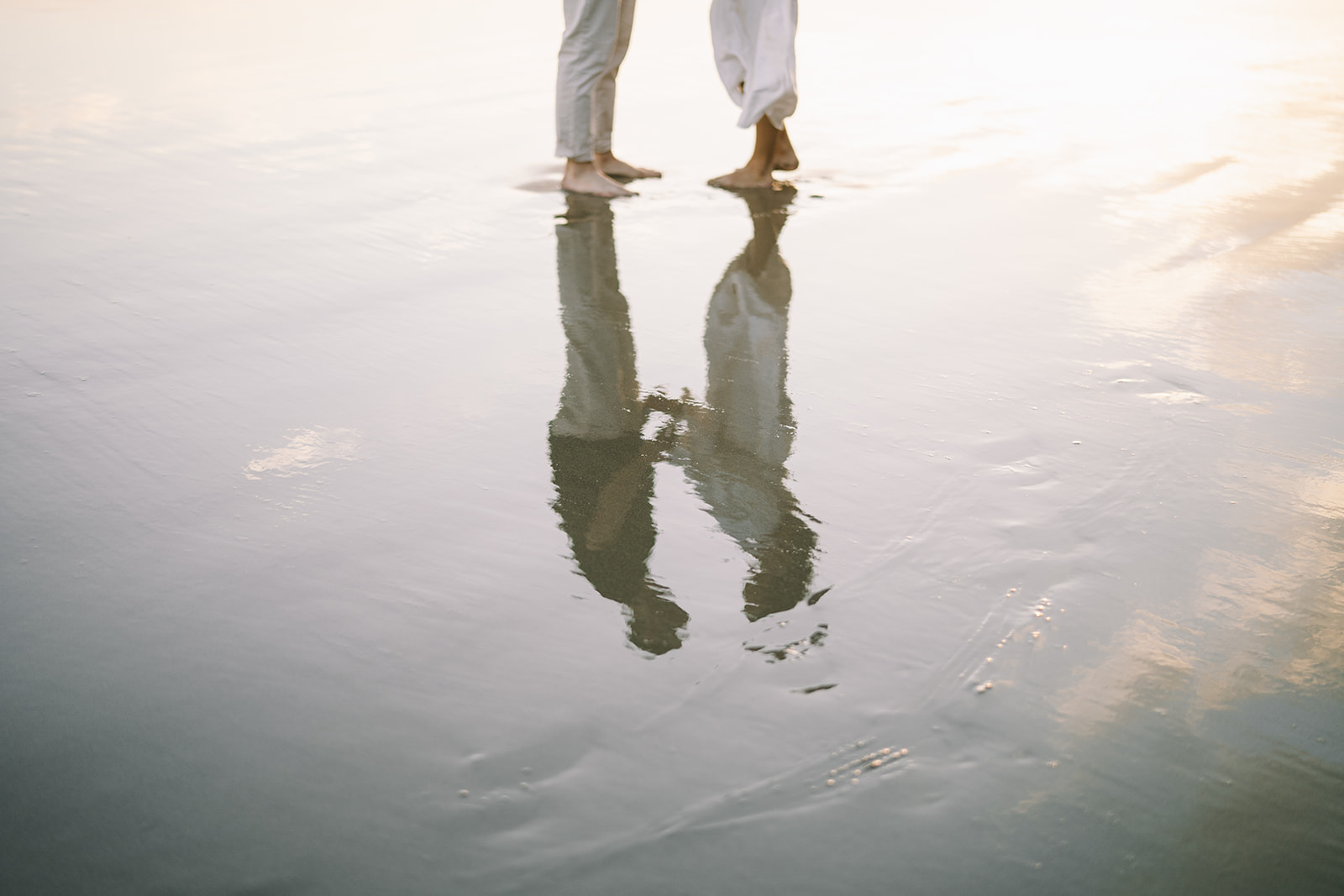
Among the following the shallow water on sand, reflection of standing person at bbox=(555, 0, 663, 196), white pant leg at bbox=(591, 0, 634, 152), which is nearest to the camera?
the shallow water on sand

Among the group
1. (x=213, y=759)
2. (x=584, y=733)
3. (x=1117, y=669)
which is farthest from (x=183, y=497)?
(x=1117, y=669)

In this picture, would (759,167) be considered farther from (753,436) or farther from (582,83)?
(753,436)

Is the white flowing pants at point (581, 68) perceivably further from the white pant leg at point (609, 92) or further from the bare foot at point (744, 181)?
the bare foot at point (744, 181)

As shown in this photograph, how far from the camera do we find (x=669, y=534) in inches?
65.3

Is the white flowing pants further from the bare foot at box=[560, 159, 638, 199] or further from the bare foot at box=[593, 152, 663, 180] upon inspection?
the bare foot at box=[593, 152, 663, 180]

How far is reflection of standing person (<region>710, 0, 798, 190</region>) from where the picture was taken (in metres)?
3.55

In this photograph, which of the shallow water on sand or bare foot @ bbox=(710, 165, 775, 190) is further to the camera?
bare foot @ bbox=(710, 165, 775, 190)

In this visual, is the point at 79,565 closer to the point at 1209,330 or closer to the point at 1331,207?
the point at 1209,330

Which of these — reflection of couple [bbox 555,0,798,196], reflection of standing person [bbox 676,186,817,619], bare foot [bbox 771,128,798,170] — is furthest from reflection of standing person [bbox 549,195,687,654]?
bare foot [bbox 771,128,798,170]

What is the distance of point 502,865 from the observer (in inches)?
43.4

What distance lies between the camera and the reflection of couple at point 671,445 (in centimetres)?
154

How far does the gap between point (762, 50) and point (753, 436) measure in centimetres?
208

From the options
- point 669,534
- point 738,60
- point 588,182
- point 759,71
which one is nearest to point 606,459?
point 669,534

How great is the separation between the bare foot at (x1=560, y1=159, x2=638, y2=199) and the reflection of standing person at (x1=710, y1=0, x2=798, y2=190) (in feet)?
1.14
